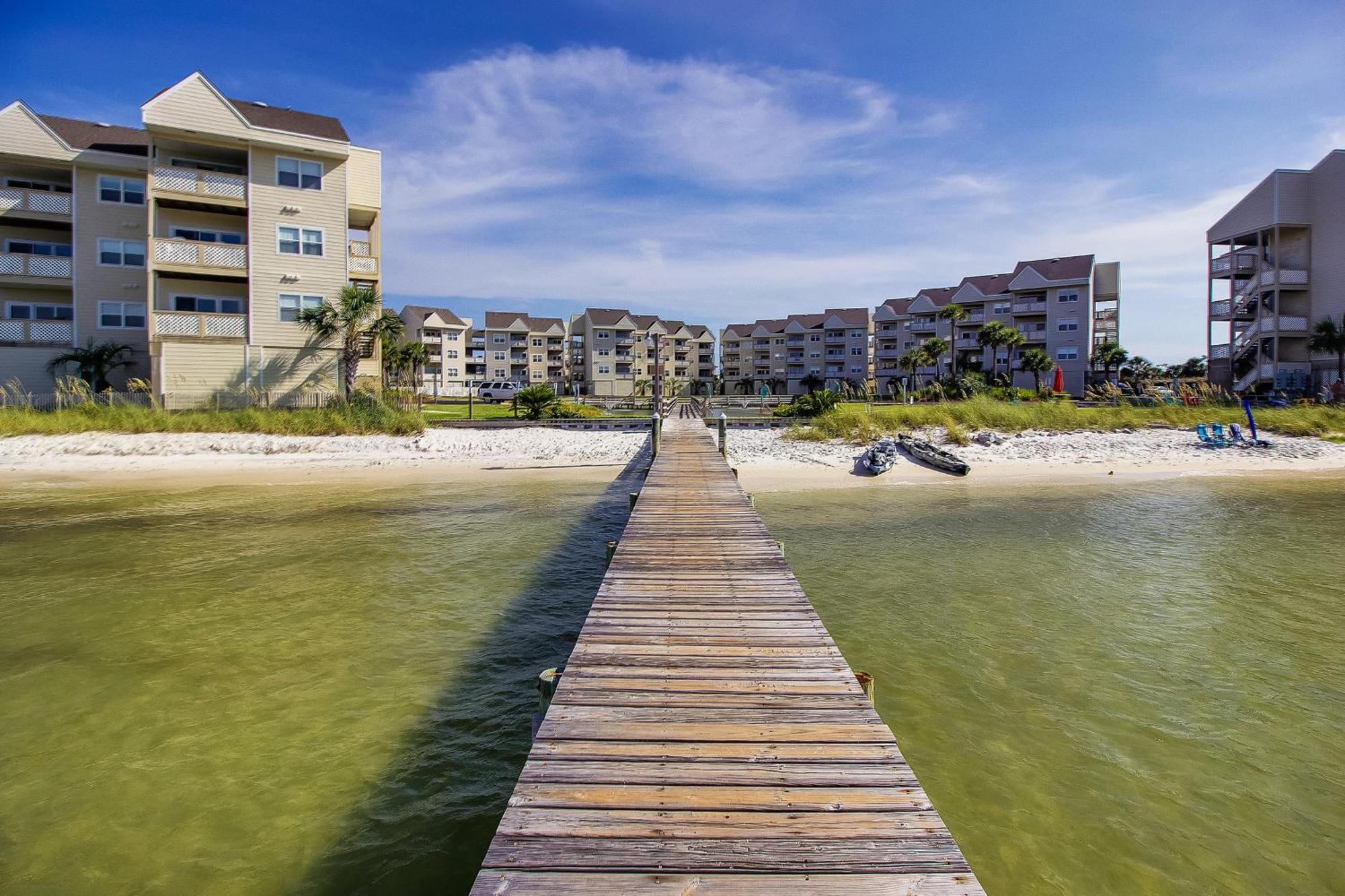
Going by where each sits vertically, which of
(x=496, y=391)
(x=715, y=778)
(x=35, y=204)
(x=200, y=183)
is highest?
(x=200, y=183)

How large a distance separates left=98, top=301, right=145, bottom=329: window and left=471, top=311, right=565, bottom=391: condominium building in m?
57.5

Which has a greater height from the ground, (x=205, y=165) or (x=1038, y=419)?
(x=205, y=165)

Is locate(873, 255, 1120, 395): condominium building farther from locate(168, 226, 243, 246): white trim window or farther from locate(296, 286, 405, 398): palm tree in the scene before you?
locate(168, 226, 243, 246): white trim window

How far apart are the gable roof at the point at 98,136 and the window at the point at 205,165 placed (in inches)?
67.5

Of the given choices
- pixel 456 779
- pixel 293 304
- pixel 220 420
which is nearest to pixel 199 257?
pixel 293 304

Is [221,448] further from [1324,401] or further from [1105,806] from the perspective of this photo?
[1324,401]

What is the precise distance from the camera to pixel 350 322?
28672mm

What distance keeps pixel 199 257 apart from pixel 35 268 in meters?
7.84

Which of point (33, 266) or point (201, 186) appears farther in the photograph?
point (33, 266)

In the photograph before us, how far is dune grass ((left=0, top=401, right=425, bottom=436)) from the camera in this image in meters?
24.1

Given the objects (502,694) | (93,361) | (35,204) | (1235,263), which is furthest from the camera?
(1235,263)

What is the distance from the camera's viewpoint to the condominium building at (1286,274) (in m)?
44.7

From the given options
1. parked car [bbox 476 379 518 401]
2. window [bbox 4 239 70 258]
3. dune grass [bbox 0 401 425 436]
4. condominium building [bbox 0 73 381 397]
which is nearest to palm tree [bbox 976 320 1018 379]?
parked car [bbox 476 379 518 401]

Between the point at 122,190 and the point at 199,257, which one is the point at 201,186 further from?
the point at 122,190
